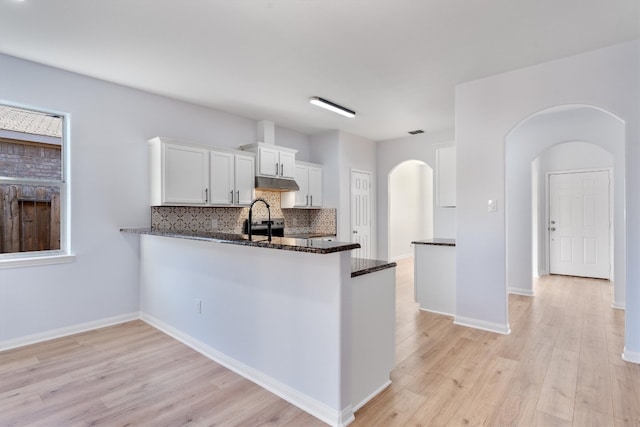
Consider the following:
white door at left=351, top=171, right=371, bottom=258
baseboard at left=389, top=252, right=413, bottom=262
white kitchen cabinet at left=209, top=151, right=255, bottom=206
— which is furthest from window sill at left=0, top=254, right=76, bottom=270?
baseboard at left=389, top=252, right=413, bottom=262

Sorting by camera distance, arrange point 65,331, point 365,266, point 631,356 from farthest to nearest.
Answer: point 65,331, point 631,356, point 365,266

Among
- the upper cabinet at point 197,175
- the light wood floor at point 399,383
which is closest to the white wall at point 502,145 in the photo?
the light wood floor at point 399,383

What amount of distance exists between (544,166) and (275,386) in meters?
6.39

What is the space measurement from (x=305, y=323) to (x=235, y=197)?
2837 millimetres

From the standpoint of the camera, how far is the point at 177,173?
Answer: 3910 mm

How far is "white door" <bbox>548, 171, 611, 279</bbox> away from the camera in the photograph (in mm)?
5746

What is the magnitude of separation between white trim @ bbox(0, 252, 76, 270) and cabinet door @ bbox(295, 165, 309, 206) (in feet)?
10.6

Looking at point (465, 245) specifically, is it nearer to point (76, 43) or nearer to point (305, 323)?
point (305, 323)

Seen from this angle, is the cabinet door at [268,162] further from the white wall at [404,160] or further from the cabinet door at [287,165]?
the white wall at [404,160]

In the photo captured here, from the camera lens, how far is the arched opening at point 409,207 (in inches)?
332

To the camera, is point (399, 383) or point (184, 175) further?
point (184, 175)

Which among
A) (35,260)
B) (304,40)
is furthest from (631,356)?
(35,260)

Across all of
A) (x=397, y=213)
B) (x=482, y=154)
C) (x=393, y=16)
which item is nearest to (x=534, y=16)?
(x=393, y=16)

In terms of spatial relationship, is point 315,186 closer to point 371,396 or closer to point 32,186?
point 32,186
